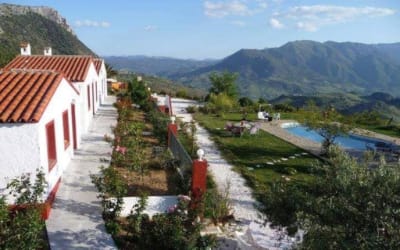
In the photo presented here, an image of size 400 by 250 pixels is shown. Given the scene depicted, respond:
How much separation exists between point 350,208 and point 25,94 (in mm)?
8997

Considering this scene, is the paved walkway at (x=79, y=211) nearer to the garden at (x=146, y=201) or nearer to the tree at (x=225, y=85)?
the garden at (x=146, y=201)

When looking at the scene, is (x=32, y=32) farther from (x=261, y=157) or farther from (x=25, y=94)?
(x=25, y=94)

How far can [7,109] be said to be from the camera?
948 cm

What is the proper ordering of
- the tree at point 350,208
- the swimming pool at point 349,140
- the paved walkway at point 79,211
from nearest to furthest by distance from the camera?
the tree at point 350,208 → the paved walkway at point 79,211 → the swimming pool at point 349,140

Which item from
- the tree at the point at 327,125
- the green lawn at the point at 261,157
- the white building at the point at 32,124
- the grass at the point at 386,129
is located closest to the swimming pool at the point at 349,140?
the grass at the point at 386,129

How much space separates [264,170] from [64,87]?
325 inches

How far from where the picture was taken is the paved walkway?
855cm

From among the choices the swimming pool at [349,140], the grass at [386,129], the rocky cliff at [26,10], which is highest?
the rocky cliff at [26,10]

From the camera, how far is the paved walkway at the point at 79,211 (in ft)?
28.1

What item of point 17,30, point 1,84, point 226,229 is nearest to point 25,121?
point 1,84

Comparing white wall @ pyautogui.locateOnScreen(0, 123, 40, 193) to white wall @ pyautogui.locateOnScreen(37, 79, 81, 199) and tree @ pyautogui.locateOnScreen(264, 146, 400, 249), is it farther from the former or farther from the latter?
tree @ pyautogui.locateOnScreen(264, 146, 400, 249)

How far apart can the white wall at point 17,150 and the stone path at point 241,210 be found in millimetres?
5133

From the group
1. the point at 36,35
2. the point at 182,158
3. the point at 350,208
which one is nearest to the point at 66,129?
the point at 182,158

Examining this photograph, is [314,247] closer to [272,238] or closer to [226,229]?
[272,238]
